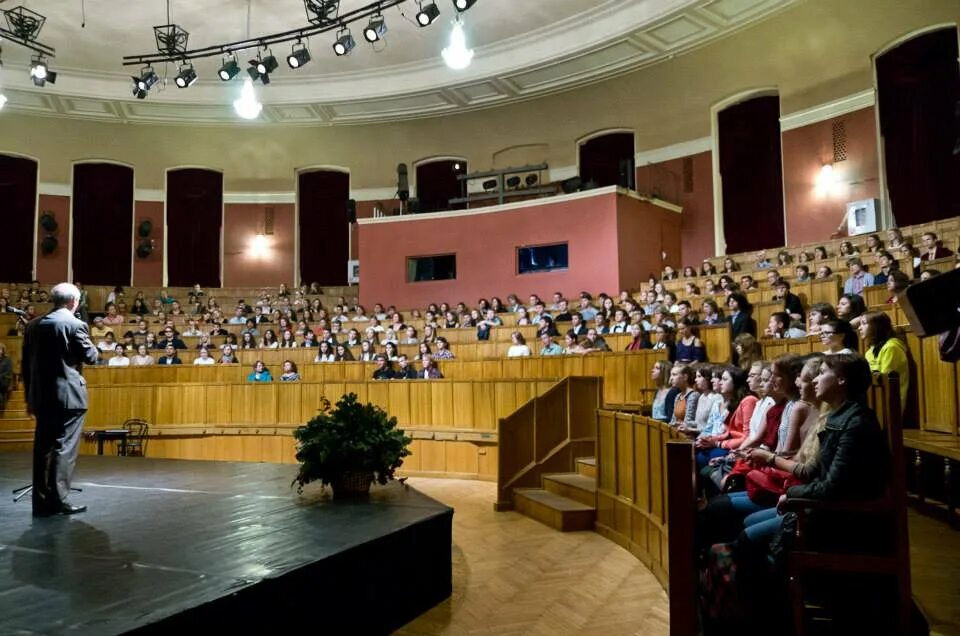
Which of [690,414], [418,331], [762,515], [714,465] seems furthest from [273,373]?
[762,515]

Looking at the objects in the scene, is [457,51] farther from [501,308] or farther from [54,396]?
[54,396]

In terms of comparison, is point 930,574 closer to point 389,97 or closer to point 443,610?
point 443,610

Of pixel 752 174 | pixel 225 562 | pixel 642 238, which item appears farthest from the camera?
pixel 752 174

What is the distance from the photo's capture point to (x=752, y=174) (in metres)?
11.3

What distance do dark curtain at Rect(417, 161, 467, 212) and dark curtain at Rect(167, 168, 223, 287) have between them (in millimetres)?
3973

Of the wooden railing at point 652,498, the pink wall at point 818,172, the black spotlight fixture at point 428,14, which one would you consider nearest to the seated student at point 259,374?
the black spotlight fixture at point 428,14

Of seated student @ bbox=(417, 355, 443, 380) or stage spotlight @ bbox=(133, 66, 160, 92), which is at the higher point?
stage spotlight @ bbox=(133, 66, 160, 92)

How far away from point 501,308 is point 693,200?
409 cm

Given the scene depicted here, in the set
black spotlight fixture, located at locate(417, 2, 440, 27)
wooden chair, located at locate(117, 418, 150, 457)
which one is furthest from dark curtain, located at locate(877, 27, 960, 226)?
wooden chair, located at locate(117, 418, 150, 457)

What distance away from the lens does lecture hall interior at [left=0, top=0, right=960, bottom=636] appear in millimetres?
2314

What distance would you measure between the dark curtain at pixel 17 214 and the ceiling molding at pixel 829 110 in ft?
42.1

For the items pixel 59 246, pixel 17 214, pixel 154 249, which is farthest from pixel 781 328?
pixel 17 214

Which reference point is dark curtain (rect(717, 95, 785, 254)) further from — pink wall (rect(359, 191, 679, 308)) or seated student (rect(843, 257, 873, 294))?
seated student (rect(843, 257, 873, 294))

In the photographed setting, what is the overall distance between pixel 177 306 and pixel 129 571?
10858mm
